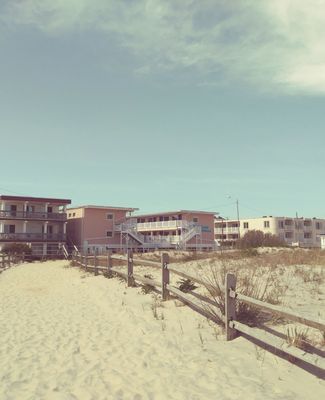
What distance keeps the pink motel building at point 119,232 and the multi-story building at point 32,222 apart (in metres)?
3.20

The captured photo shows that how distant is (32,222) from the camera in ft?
170

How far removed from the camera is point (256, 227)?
93250 millimetres

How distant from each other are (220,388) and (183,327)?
130 inches

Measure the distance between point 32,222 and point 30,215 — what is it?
2.15m

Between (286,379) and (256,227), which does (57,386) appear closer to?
(286,379)

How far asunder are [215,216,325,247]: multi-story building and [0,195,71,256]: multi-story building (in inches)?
1784

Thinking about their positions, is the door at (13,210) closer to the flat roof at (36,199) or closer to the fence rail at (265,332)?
the flat roof at (36,199)

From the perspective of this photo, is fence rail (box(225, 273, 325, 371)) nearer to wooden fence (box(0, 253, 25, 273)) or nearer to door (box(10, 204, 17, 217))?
wooden fence (box(0, 253, 25, 273))

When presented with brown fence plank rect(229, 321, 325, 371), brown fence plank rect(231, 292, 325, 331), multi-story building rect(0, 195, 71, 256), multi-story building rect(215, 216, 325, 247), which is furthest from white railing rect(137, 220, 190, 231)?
brown fence plank rect(231, 292, 325, 331)

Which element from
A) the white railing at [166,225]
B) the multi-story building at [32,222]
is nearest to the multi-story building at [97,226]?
the multi-story building at [32,222]

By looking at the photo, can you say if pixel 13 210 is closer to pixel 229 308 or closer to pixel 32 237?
pixel 32 237

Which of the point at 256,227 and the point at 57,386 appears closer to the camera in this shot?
the point at 57,386

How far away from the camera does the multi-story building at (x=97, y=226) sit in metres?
53.9

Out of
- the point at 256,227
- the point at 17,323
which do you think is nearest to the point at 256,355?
the point at 17,323
